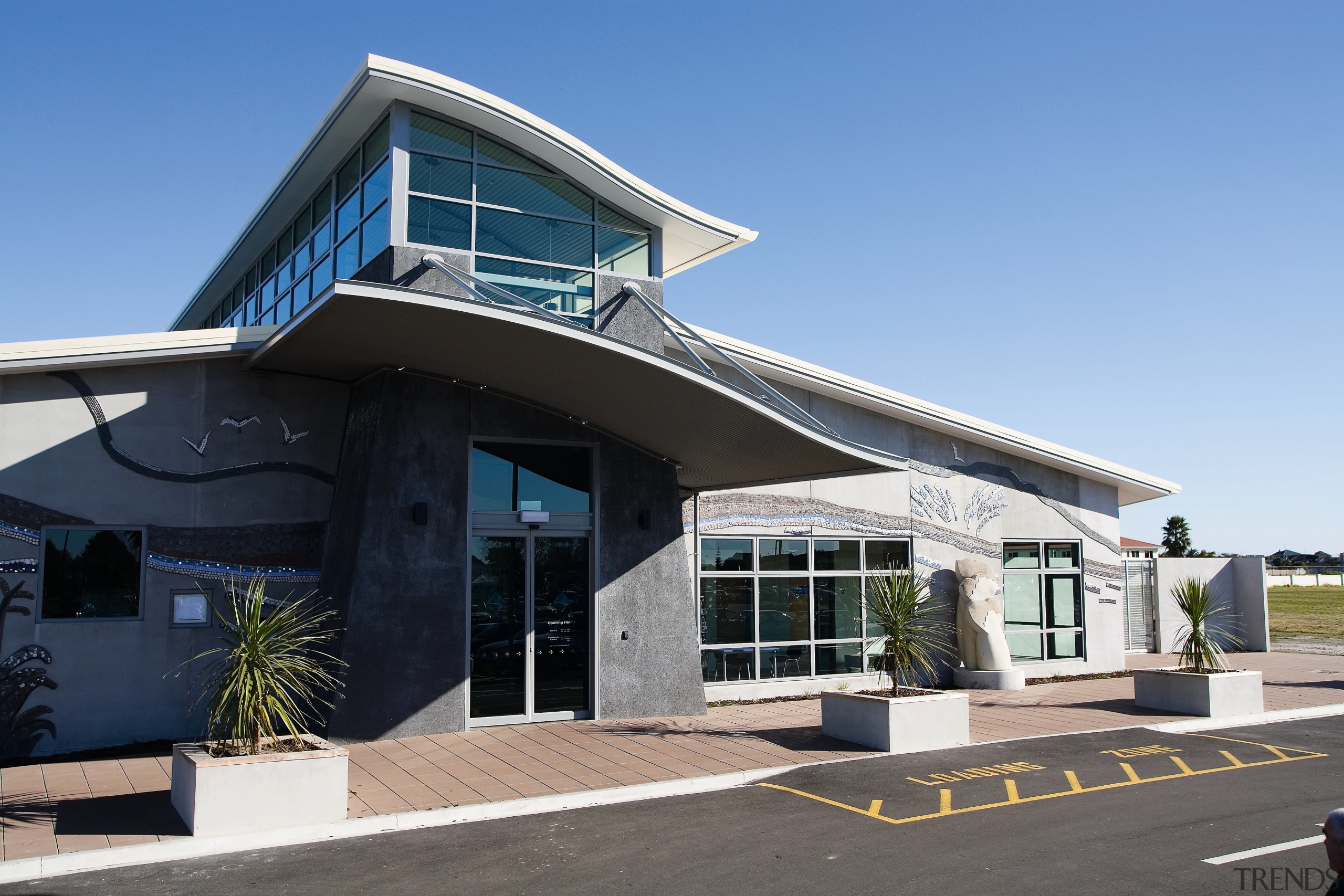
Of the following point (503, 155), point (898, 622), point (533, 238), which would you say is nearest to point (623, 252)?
point (533, 238)

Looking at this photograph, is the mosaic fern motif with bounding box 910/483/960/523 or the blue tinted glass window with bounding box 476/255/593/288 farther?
the mosaic fern motif with bounding box 910/483/960/523

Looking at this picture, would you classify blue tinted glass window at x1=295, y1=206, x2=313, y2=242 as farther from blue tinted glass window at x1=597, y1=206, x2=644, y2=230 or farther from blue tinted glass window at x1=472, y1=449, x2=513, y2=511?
blue tinted glass window at x1=472, y1=449, x2=513, y2=511

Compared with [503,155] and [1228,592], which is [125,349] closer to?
[503,155]

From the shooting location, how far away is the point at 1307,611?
51.4m

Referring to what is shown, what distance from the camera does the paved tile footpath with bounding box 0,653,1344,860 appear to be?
8266 millimetres

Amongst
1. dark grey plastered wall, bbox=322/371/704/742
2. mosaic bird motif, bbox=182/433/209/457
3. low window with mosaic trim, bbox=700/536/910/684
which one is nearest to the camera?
dark grey plastered wall, bbox=322/371/704/742

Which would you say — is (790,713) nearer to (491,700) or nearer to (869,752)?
(869,752)

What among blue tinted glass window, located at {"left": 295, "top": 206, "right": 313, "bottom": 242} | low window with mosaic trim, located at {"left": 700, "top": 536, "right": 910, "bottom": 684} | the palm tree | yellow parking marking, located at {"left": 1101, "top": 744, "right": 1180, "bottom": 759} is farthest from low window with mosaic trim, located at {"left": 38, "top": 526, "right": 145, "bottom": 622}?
the palm tree

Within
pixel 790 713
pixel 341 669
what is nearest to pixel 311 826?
pixel 341 669

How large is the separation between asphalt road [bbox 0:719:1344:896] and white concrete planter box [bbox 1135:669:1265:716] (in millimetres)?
3065

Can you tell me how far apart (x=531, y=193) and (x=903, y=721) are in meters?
8.02

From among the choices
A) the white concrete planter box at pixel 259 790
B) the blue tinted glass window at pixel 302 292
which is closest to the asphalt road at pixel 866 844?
the white concrete planter box at pixel 259 790

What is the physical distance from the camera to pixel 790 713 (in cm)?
1427

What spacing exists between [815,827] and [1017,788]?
2.48m
